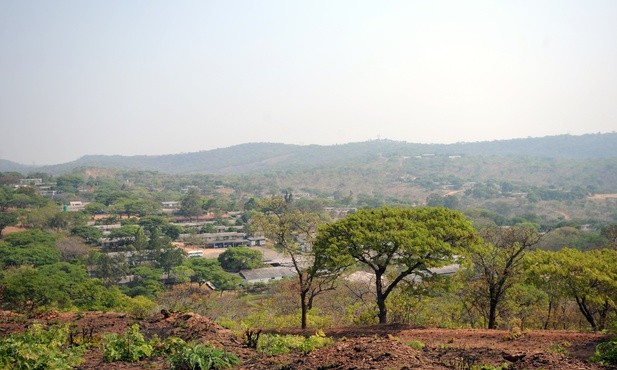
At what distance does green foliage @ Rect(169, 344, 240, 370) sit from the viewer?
6680 millimetres

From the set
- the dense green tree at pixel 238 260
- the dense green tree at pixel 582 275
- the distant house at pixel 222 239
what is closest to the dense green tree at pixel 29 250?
the dense green tree at pixel 238 260

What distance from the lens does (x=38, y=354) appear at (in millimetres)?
6773

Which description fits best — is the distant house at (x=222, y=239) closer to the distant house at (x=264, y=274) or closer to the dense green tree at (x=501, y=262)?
the distant house at (x=264, y=274)

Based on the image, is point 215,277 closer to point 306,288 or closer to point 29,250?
point 29,250

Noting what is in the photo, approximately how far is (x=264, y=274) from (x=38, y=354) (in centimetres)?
3882

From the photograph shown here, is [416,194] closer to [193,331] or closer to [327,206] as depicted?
[327,206]

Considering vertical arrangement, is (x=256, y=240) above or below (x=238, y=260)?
below

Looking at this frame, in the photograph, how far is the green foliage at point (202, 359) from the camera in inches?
263

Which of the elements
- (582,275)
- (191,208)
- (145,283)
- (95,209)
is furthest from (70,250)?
(582,275)

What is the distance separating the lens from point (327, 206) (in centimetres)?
9175

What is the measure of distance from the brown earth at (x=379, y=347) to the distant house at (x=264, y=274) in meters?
32.8

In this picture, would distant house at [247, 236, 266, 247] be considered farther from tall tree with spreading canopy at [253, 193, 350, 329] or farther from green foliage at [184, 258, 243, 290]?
tall tree with spreading canopy at [253, 193, 350, 329]

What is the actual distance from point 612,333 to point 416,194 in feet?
371

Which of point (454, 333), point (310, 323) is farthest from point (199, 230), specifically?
point (454, 333)
